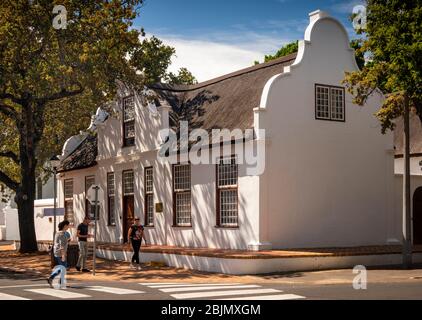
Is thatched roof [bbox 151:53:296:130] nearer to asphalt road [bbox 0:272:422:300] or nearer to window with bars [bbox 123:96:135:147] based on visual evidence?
window with bars [bbox 123:96:135:147]

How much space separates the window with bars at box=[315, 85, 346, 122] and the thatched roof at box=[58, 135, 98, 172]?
1302 cm

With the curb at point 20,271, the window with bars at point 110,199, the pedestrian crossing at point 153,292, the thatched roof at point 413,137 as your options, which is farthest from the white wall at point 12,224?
the pedestrian crossing at point 153,292

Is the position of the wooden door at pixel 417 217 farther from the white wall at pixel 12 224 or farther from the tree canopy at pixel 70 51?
the white wall at pixel 12 224

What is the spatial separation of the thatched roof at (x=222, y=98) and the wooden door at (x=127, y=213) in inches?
146

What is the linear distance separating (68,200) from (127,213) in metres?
7.25

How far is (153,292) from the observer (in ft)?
54.6

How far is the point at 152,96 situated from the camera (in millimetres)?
29188

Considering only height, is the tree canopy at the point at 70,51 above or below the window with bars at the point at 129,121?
above

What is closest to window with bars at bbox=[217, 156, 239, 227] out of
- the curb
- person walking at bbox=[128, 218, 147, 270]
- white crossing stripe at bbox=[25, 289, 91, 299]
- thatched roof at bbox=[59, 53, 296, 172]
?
thatched roof at bbox=[59, 53, 296, 172]

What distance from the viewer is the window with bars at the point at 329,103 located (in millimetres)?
26438
